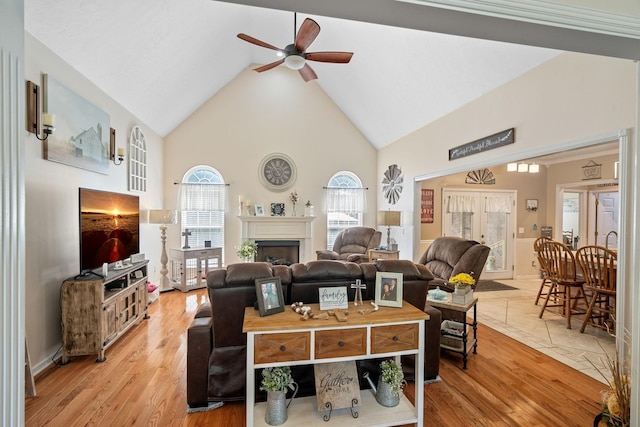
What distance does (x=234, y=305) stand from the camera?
6.85 ft

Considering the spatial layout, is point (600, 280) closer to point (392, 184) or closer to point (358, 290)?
point (358, 290)

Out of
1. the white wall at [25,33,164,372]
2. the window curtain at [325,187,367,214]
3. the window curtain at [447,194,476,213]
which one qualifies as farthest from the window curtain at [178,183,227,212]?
the window curtain at [447,194,476,213]

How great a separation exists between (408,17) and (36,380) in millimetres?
3878

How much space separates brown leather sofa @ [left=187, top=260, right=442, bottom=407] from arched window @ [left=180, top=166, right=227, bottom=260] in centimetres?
439

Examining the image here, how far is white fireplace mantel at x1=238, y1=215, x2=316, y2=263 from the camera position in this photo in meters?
6.29

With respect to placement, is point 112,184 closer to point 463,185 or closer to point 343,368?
point 343,368

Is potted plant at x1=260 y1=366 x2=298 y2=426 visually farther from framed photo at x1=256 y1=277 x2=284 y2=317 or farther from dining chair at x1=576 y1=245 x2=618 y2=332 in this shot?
dining chair at x1=576 y1=245 x2=618 y2=332

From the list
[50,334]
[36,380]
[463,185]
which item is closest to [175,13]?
[50,334]

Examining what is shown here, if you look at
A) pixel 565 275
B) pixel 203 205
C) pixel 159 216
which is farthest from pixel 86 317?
pixel 565 275

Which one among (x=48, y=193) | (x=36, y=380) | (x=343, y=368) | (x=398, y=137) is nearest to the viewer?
(x=343, y=368)

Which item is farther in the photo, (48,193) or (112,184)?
(112,184)

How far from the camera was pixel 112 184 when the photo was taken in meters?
4.01

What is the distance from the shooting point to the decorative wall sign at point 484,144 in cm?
350

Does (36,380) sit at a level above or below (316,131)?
below
